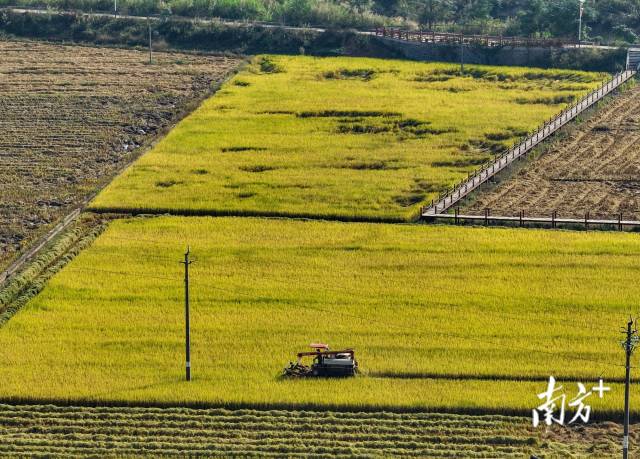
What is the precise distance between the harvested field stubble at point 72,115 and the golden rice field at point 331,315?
643 centimetres

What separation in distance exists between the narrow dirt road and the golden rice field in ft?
15.4

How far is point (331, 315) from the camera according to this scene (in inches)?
2343

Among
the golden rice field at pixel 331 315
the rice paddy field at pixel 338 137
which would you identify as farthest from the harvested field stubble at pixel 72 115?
the golden rice field at pixel 331 315

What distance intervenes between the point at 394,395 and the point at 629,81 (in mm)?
52933

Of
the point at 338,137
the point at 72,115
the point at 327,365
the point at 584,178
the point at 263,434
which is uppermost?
the point at 72,115

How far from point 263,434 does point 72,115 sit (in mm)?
49160

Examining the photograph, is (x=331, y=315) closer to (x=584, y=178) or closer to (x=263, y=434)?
(x=263, y=434)

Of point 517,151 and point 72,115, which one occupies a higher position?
point 72,115

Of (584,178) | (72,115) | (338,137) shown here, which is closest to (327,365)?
(584,178)

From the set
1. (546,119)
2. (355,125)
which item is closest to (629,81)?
(546,119)

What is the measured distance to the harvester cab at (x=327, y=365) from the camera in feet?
173

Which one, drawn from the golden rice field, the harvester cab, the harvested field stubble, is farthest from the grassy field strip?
the harvested field stubble

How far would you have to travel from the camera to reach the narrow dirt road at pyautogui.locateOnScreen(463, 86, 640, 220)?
247 feet

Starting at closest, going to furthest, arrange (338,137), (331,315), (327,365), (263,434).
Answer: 1. (263,434)
2. (327,365)
3. (331,315)
4. (338,137)
